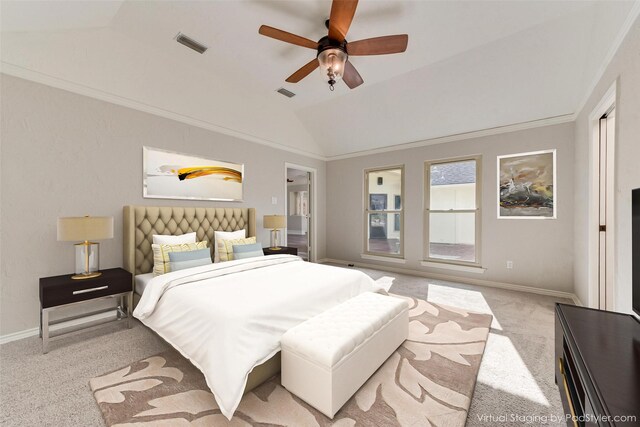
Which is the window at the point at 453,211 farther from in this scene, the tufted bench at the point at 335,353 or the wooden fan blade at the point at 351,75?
the tufted bench at the point at 335,353

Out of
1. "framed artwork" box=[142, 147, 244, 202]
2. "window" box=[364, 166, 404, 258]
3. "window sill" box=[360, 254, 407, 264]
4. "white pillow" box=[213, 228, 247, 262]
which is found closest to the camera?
"framed artwork" box=[142, 147, 244, 202]

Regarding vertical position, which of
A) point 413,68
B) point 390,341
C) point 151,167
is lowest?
point 390,341

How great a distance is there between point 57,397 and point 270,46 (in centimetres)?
370

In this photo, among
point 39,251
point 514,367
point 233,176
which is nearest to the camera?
point 514,367

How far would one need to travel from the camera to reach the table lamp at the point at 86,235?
2.37m

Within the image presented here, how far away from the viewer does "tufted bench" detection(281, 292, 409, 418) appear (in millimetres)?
1528

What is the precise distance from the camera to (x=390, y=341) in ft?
6.92

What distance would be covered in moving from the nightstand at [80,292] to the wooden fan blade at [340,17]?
3.07 metres

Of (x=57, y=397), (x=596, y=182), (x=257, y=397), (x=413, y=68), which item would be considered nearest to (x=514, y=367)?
(x=257, y=397)

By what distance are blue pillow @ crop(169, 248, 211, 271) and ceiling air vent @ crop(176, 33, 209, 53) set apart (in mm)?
2476

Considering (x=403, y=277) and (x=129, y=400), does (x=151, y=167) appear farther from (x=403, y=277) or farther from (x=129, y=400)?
(x=403, y=277)

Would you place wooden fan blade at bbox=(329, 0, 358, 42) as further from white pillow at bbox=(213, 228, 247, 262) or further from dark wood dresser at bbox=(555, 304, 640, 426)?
white pillow at bbox=(213, 228, 247, 262)

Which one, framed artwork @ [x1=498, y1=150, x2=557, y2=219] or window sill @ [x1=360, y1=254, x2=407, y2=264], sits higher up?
framed artwork @ [x1=498, y1=150, x2=557, y2=219]

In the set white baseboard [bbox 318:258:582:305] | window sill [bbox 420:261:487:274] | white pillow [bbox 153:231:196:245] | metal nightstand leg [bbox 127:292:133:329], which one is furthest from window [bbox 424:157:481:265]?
metal nightstand leg [bbox 127:292:133:329]
